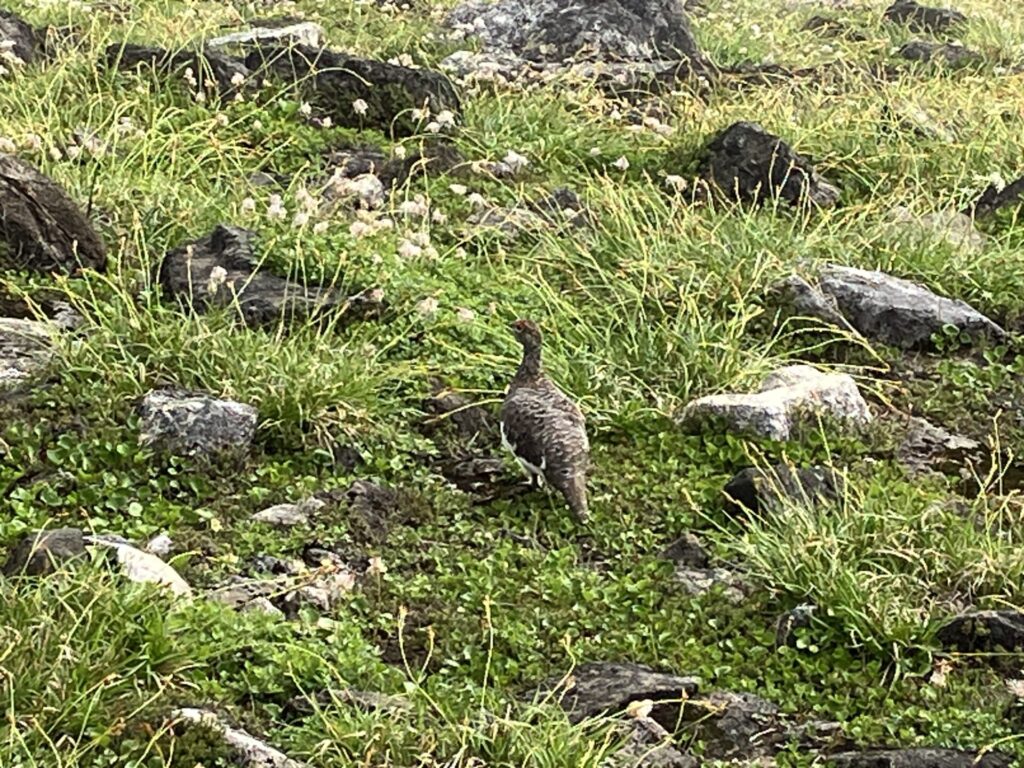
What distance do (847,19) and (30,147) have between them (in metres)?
13.2

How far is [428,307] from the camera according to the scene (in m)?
8.70

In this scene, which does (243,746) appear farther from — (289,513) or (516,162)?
(516,162)

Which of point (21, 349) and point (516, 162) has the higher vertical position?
point (21, 349)

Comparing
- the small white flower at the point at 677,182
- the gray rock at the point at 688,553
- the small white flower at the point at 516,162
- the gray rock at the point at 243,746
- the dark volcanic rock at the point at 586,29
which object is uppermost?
the gray rock at the point at 243,746

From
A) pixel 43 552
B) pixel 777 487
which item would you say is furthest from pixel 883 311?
pixel 43 552

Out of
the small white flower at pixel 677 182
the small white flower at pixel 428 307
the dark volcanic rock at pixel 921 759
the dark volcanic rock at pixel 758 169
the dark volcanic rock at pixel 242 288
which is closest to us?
the dark volcanic rock at pixel 921 759

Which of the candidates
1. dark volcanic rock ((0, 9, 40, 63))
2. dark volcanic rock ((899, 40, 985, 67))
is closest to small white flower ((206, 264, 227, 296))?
dark volcanic rock ((0, 9, 40, 63))

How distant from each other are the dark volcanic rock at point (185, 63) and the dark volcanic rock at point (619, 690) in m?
7.78

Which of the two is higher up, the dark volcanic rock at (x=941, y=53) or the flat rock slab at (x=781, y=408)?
the flat rock slab at (x=781, y=408)

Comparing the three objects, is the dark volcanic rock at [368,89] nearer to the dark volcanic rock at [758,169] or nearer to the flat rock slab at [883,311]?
the dark volcanic rock at [758,169]

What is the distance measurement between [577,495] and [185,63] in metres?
6.94

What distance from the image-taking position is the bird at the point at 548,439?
7.08 metres

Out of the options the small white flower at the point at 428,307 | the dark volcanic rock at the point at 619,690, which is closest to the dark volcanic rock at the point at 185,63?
the small white flower at the point at 428,307

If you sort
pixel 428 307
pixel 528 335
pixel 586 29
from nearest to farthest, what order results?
pixel 528 335, pixel 428 307, pixel 586 29
